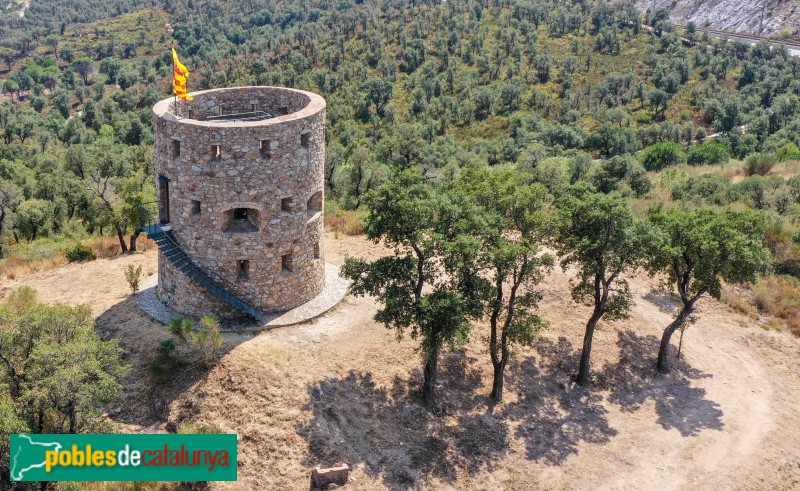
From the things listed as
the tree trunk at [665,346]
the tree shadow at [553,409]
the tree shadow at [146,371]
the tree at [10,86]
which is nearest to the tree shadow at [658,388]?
the tree trunk at [665,346]

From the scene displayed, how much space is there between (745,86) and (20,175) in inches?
3650

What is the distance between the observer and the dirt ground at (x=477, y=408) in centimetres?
1881

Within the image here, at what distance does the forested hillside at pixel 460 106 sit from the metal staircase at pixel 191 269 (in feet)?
26.9

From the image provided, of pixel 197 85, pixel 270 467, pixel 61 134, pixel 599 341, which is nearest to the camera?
pixel 270 467

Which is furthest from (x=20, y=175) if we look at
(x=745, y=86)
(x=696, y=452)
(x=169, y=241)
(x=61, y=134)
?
(x=745, y=86)

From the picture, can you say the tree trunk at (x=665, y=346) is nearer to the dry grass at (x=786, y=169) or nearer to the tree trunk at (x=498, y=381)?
the tree trunk at (x=498, y=381)

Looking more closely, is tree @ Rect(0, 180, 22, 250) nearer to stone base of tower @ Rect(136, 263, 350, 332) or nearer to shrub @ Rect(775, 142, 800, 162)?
stone base of tower @ Rect(136, 263, 350, 332)

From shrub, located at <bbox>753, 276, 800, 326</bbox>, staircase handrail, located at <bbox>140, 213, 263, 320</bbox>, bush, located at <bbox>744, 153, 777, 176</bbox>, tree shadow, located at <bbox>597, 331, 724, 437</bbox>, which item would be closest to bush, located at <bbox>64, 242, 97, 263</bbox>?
staircase handrail, located at <bbox>140, 213, 263, 320</bbox>

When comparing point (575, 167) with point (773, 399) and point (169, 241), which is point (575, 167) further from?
point (169, 241)

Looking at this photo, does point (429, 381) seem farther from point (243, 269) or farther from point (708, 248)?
point (708, 248)

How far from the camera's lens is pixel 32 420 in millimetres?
16625

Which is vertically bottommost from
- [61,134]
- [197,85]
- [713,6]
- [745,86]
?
[61,134]

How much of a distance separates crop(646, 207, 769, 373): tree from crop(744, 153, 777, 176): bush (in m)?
30.7

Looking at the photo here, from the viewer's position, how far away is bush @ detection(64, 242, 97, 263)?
30812mm
